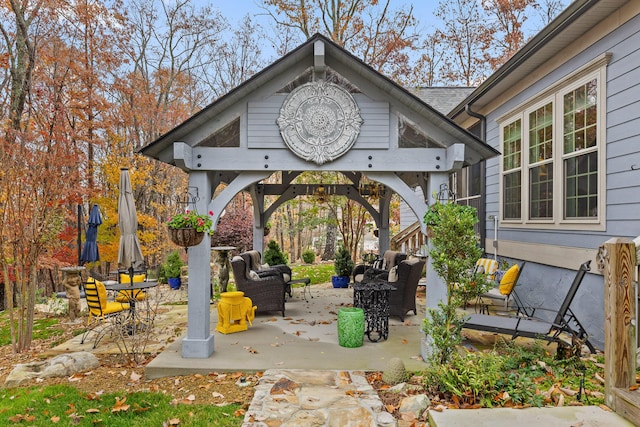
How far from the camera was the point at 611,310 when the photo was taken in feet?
11.3

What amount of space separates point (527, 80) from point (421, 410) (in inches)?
256

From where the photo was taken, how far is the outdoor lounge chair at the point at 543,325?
4.80 m

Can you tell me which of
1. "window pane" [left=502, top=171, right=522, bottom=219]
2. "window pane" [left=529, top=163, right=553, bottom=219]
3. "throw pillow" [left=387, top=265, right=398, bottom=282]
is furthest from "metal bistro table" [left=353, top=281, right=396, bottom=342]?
"window pane" [left=502, top=171, right=522, bottom=219]

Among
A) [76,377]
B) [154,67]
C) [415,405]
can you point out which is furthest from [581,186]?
[154,67]

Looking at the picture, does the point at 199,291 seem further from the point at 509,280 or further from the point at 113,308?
the point at 509,280

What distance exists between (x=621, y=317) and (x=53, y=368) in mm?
6057

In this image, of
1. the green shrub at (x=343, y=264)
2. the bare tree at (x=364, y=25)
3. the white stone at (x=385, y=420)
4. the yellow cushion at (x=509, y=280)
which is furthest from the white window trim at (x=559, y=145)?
the bare tree at (x=364, y=25)

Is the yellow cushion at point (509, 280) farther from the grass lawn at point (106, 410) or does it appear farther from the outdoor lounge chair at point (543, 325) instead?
the grass lawn at point (106, 410)

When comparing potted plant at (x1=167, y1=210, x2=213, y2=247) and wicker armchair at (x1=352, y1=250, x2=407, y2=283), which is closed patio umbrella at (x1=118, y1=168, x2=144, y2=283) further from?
wicker armchair at (x1=352, y1=250, x2=407, y2=283)

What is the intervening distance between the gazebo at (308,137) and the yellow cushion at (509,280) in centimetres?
230

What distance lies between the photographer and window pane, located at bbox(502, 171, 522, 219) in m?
8.10

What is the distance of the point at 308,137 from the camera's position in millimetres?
5246

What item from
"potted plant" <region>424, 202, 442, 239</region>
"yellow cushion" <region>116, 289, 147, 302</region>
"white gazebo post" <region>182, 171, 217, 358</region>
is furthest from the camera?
"yellow cushion" <region>116, 289, 147, 302</region>

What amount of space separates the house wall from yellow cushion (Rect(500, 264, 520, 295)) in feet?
1.97
